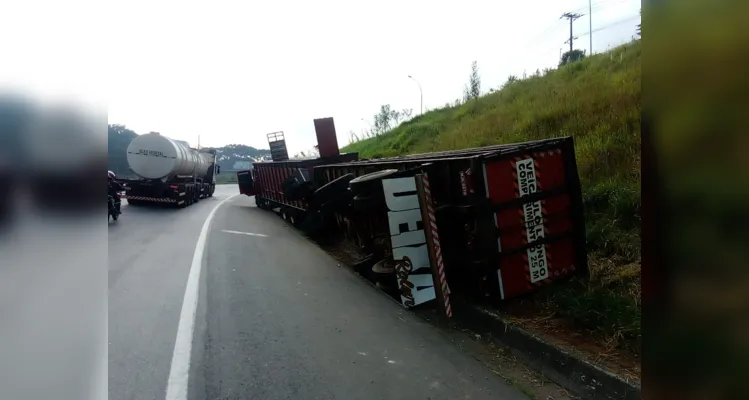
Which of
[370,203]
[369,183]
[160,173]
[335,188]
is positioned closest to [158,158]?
[160,173]

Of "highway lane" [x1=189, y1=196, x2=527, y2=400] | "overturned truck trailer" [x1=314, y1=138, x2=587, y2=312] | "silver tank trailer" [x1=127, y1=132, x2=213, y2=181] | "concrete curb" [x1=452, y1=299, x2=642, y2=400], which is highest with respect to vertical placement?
"silver tank trailer" [x1=127, y1=132, x2=213, y2=181]

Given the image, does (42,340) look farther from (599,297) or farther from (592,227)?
(592,227)

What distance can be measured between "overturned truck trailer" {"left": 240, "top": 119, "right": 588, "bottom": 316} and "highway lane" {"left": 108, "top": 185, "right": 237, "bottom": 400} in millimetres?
2653

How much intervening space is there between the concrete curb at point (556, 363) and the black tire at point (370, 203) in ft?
5.70

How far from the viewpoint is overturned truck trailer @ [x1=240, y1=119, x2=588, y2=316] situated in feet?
17.5

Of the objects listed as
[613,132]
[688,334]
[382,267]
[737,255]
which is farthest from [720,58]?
[613,132]

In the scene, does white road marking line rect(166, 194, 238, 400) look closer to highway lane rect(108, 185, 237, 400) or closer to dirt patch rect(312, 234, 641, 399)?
highway lane rect(108, 185, 237, 400)

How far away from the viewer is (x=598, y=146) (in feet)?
25.5

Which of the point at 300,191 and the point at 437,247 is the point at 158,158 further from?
the point at 437,247

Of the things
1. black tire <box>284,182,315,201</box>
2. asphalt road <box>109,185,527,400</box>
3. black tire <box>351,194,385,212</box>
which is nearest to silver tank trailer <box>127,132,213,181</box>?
black tire <box>284,182,315,201</box>

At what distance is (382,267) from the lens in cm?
650

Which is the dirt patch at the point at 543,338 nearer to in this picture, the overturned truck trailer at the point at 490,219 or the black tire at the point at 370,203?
the overturned truck trailer at the point at 490,219

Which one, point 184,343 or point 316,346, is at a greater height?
point 184,343

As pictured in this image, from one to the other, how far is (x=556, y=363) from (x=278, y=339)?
2.56 meters
